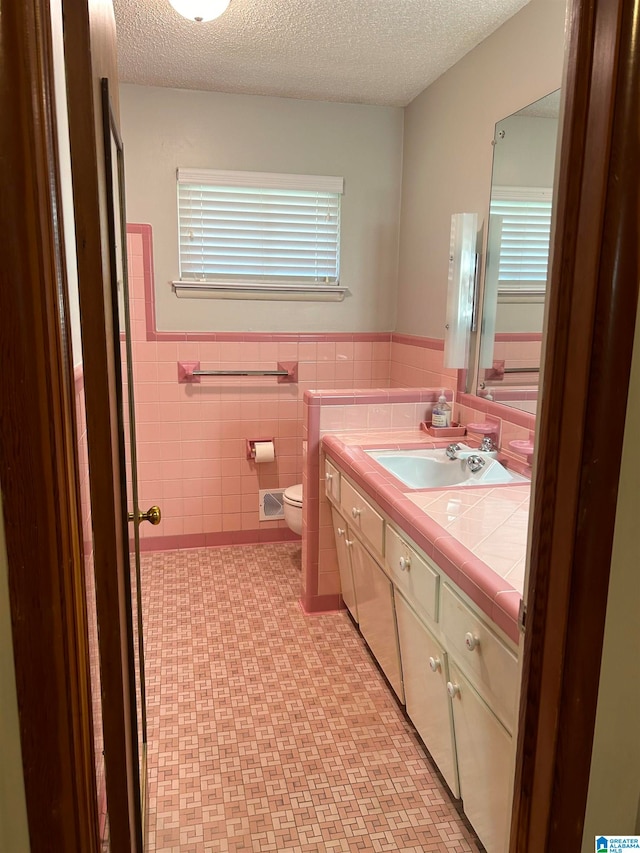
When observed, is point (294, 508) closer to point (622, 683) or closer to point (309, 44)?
point (309, 44)

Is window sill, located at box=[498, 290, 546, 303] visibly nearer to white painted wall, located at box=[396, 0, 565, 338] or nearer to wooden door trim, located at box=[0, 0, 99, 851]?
white painted wall, located at box=[396, 0, 565, 338]

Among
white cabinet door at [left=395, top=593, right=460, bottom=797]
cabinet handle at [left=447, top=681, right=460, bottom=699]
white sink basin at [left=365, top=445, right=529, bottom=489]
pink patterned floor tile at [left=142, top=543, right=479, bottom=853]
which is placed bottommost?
pink patterned floor tile at [left=142, top=543, right=479, bottom=853]

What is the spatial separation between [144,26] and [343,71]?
970 mm

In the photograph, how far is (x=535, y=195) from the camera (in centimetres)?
232

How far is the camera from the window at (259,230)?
3.44 meters

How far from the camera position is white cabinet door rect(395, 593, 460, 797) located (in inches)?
68.8

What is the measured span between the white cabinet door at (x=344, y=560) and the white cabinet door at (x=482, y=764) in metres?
1.03

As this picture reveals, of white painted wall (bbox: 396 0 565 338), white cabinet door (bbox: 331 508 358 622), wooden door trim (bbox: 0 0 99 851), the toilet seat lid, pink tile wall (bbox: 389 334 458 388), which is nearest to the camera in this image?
wooden door trim (bbox: 0 0 99 851)

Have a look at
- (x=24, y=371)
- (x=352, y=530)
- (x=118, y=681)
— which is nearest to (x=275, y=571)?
(x=352, y=530)

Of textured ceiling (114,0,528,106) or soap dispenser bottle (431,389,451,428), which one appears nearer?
textured ceiling (114,0,528,106)

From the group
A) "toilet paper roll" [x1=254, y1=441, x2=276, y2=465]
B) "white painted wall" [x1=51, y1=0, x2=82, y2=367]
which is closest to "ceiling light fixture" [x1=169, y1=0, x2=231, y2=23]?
"white painted wall" [x1=51, y1=0, x2=82, y2=367]

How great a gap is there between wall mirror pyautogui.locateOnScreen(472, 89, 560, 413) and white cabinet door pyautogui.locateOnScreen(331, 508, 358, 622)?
859 mm

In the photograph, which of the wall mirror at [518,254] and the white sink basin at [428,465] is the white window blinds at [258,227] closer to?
the wall mirror at [518,254]

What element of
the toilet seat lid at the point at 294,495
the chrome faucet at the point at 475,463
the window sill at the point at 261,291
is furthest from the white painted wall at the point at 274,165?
the chrome faucet at the point at 475,463
